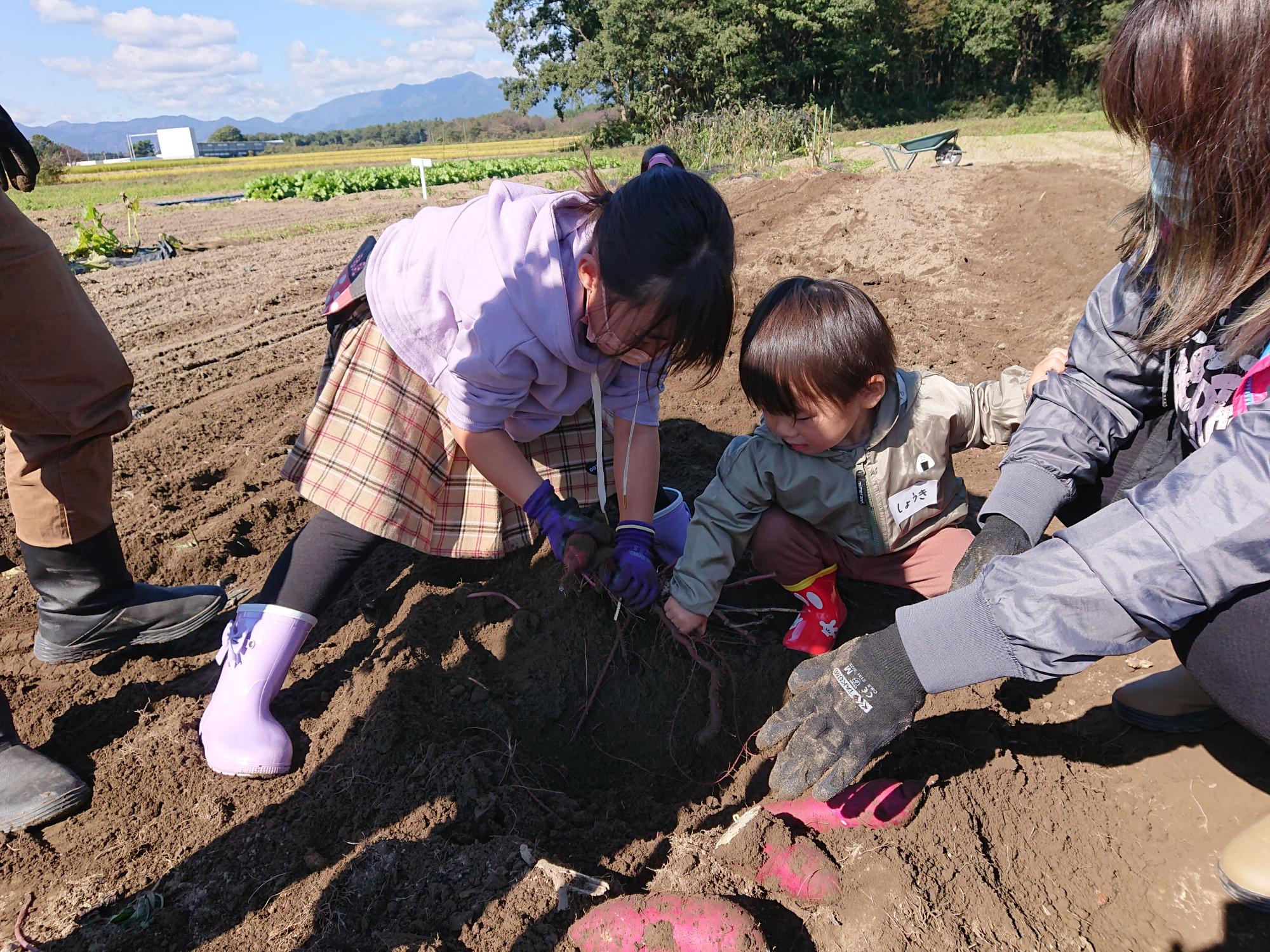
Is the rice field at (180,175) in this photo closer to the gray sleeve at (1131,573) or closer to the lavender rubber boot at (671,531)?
the lavender rubber boot at (671,531)

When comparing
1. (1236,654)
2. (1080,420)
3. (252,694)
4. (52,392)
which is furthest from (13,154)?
(1236,654)

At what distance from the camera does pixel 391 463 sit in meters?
2.01

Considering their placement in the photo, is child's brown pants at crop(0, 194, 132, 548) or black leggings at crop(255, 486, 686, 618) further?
black leggings at crop(255, 486, 686, 618)

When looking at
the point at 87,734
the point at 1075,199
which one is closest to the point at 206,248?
the point at 87,734

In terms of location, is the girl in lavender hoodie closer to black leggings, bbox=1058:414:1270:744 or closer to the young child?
the young child

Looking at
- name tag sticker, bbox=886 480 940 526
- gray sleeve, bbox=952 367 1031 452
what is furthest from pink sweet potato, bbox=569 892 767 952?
gray sleeve, bbox=952 367 1031 452

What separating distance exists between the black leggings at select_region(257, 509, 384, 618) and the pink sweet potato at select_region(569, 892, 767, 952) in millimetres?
1025

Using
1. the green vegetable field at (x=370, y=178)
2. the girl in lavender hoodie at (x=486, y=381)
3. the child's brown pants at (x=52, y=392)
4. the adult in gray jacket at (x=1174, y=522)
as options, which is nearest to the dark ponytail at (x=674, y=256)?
the girl in lavender hoodie at (x=486, y=381)

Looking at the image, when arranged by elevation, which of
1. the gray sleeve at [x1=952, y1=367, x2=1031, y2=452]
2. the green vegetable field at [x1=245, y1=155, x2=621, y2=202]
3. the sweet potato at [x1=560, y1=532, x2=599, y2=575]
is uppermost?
the green vegetable field at [x1=245, y1=155, x2=621, y2=202]

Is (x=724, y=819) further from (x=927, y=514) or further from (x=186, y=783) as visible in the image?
(x=186, y=783)

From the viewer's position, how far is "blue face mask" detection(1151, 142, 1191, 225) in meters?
1.28

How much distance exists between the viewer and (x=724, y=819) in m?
1.77

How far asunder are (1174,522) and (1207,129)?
604mm

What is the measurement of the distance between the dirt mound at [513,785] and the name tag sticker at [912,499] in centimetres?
44
